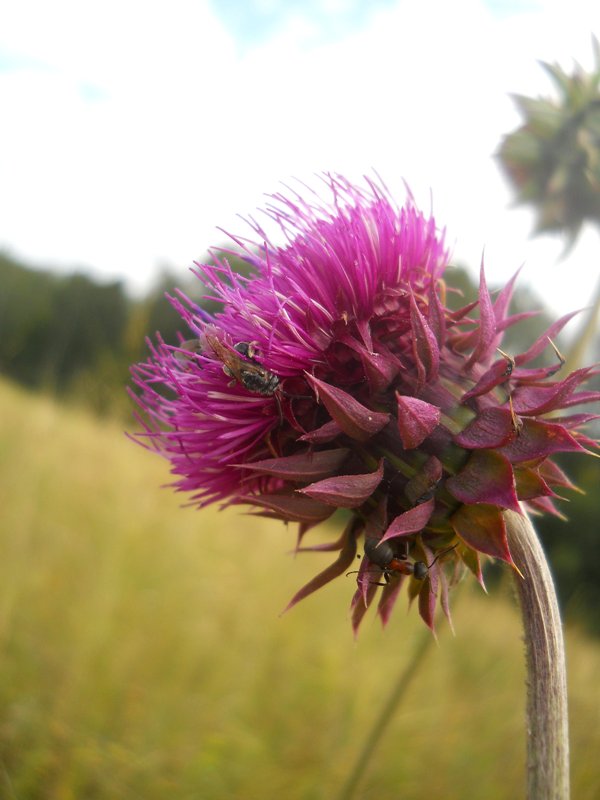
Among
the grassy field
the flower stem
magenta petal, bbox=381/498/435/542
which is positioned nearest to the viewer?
the flower stem

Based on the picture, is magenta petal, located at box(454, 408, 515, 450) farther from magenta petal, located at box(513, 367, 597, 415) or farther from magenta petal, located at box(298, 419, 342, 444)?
magenta petal, located at box(298, 419, 342, 444)

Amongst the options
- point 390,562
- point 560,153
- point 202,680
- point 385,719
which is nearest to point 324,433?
point 390,562

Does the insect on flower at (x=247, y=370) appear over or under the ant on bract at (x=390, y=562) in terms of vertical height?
over

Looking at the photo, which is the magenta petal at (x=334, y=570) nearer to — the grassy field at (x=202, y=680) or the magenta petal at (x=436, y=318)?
the magenta petal at (x=436, y=318)

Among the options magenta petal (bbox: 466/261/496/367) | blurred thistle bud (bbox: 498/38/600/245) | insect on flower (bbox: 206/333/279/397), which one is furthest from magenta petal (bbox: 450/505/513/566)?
blurred thistle bud (bbox: 498/38/600/245)

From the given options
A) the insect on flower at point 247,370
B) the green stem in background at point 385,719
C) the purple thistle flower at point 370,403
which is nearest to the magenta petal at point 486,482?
the purple thistle flower at point 370,403

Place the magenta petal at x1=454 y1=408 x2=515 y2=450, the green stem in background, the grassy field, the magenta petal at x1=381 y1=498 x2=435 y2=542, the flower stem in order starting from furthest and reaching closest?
the grassy field → the green stem in background → the magenta petal at x1=454 y1=408 x2=515 y2=450 → the magenta petal at x1=381 y1=498 x2=435 y2=542 → the flower stem
